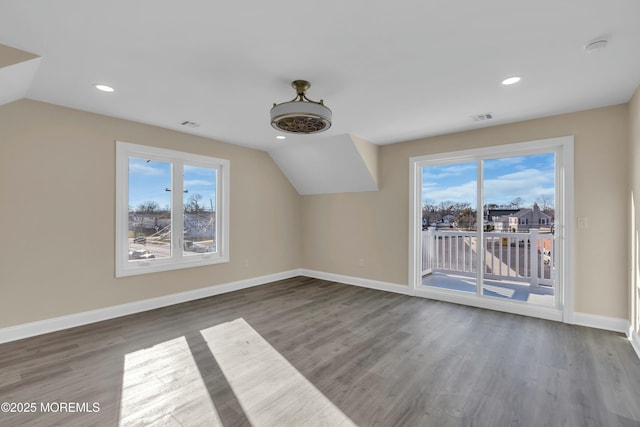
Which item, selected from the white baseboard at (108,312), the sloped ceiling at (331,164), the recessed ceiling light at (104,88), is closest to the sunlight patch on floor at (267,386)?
the white baseboard at (108,312)

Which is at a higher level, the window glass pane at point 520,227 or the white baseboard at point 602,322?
the window glass pane at point 520,227

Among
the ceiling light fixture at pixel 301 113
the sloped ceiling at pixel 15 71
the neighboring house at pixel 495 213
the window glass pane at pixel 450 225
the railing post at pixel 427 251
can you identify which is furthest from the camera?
the railing post at pixel 427 251

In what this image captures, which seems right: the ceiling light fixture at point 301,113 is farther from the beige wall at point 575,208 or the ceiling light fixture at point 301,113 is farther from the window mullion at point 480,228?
the window mullion at point 480,228

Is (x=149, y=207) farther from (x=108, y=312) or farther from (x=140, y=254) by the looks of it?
(x=108, y=312)

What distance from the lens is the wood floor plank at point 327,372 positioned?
→ 1.87 m

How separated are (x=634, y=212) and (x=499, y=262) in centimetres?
187

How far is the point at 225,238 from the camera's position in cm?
488

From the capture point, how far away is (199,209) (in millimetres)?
4637

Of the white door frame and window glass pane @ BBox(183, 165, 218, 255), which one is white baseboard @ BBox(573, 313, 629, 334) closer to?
the white door frame

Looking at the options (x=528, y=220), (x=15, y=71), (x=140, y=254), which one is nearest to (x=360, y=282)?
(x=528, y=220)

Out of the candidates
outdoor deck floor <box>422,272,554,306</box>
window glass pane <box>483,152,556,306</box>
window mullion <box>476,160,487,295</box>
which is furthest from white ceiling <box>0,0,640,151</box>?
outdoor deck floor <box>422,272,554,306</box>

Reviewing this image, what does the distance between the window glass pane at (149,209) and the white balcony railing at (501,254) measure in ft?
13.7

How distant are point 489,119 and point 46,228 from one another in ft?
17.3

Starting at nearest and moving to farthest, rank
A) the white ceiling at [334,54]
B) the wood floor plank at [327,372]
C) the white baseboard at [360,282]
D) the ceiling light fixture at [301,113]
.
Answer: the white ceiling at [334,54]
the wood floor plank at [327,372]
the ceiling light fixture at [301,113]
the white baseboard at [360,282]
